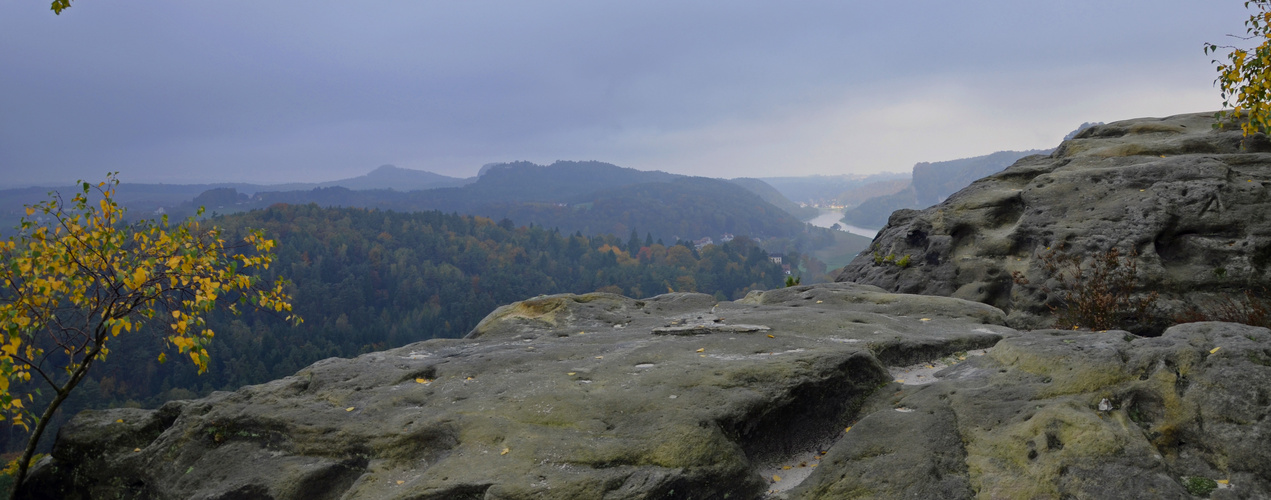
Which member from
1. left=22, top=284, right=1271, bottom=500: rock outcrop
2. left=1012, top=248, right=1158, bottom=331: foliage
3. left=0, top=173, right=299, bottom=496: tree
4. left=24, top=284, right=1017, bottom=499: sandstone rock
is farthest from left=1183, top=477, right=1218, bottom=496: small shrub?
left=0, top=173, right=299, bottom=496: tree

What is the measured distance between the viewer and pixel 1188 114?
1814 cm

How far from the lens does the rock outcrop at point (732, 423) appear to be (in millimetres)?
5926

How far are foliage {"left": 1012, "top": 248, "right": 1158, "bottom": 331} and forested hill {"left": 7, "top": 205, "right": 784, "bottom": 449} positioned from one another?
83.9 meters

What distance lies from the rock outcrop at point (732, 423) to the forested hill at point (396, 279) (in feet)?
266

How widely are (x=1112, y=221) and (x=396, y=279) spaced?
12880 centimetres

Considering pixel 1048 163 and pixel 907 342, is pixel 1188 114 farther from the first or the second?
pixel 907 342

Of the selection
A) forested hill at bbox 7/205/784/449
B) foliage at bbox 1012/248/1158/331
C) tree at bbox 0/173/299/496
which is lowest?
forested hill at bbox 7/205/784/449

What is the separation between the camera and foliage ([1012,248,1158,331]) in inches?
433

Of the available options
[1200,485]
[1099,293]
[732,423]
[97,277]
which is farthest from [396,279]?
[1200,485]

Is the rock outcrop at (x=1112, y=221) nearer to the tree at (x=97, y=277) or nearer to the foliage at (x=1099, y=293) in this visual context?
the foliage at (x=1099, y=293)

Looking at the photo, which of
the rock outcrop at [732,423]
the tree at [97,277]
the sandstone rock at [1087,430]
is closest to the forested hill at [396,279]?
the tree at [97,277]

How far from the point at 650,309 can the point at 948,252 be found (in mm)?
7814

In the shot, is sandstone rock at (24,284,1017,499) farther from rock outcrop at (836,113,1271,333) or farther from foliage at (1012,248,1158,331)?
rock outcrop at (836,113,1271,333)

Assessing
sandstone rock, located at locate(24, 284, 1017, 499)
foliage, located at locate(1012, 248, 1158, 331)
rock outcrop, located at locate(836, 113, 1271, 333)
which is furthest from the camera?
rock outcrop, located at locate(836, 113, 1271, 333)
